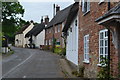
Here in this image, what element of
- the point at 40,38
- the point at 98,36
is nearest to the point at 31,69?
the point at 98,36

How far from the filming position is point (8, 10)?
45031 mm

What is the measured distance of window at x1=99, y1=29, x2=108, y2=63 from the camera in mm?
10832

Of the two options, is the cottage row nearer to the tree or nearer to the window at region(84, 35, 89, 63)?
the window at region(84, 35, 89, 63)

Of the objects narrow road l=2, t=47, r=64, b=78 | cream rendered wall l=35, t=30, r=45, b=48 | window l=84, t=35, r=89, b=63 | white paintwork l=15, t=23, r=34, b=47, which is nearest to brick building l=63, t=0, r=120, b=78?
window l=84, t=35, r=89, b=63

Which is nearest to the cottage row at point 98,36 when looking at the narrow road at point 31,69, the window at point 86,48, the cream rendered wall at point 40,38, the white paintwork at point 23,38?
the window at point 86,48

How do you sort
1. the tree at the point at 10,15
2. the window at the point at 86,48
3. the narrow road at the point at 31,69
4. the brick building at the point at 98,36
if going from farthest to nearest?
1. the tree at the point at 10,15
2. the narrow road at the point at 31,69
3. the window at the point at 86,48
4. the brick building at the point at 98,36

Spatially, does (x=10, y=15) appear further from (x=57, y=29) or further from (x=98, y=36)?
(x=98, y=36)

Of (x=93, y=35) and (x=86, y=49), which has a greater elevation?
(x=93, y=35)

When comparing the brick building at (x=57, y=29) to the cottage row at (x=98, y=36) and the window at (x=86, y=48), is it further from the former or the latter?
the window at (x=86, y=48)

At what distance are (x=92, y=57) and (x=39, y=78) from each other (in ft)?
12.5

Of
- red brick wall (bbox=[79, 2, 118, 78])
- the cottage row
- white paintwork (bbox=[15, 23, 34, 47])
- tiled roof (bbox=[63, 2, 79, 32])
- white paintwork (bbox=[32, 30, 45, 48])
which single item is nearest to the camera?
the cottage row

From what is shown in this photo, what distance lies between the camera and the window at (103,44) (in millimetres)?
10832

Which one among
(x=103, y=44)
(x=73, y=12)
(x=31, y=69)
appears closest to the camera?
(x=103, y=44)

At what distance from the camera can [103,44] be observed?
1122 centimetres
